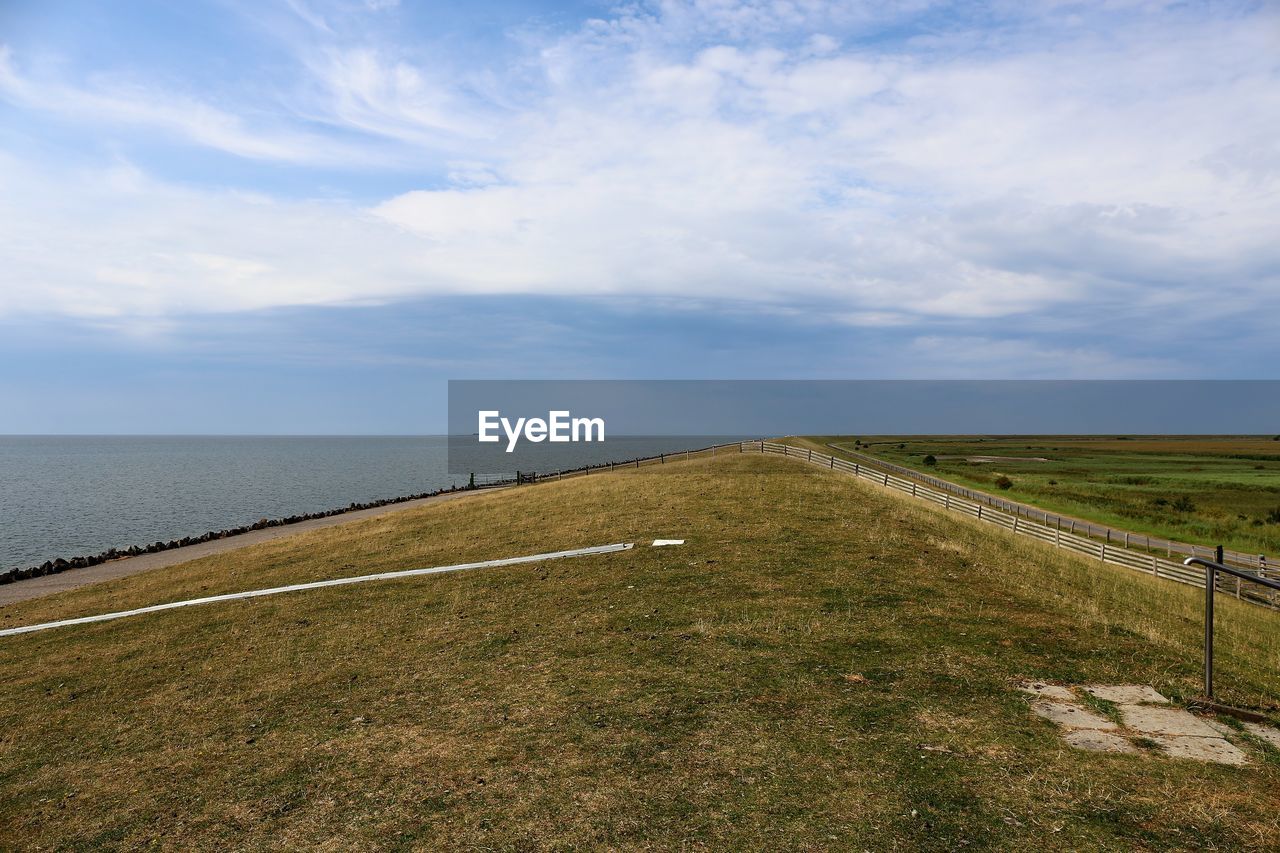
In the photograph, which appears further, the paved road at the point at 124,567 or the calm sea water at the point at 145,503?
the calm sea water at the point at 145,503

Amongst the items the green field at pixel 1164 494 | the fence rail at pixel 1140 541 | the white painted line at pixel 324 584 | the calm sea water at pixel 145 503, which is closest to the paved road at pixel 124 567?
the calm sea water at pixel 145 503

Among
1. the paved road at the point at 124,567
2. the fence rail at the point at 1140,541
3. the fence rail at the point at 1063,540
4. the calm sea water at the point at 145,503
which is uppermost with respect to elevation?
the fence rail at the point at 1063,540

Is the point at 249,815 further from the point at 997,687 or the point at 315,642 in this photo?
the point at 997,687

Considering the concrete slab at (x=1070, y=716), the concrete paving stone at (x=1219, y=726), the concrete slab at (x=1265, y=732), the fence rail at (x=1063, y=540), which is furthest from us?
the fence rail at (x=1063, y=540)

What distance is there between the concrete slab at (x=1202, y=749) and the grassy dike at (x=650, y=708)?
34 cm

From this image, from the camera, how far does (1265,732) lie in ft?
30.6

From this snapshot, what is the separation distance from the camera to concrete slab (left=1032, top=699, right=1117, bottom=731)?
966 centimetres

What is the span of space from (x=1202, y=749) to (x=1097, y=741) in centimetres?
117

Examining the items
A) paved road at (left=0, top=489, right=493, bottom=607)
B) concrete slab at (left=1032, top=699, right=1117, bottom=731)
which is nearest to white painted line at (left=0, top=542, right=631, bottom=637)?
paved road at (left=0, top=489, right=493, bottom=607)

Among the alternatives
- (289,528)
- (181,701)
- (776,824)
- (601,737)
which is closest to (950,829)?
(776,824)

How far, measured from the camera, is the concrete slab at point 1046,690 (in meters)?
10.7

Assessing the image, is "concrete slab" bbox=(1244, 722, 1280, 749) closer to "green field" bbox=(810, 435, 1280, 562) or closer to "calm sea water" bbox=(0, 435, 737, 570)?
"green field" bbox=(810, 435, 1280, 562)

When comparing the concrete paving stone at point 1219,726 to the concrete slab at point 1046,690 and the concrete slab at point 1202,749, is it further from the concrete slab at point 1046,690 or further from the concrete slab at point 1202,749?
the concrete slab at point 1046,690

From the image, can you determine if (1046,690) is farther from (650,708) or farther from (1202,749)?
(650,708)
